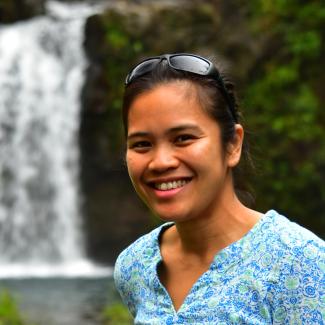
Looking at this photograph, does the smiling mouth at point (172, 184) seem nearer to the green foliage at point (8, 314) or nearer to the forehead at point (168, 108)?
the forehead at point (168, 108)

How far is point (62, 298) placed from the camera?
31.5 ft

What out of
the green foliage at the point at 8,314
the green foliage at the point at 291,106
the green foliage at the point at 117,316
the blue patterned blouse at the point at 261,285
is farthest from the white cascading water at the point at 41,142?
the blue patterned blouse at the point at 261,285

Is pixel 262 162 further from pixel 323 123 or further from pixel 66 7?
pixel 66 7

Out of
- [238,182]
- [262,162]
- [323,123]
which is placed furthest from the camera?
[323,123]

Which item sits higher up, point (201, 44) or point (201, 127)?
point (201, 127)

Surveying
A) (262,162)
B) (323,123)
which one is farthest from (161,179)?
(323,123)

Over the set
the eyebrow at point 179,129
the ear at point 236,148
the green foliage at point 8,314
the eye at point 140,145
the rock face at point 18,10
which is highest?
the eyebrow at point 179,129

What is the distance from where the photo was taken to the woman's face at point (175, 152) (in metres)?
1.88

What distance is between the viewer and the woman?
69.8 inches

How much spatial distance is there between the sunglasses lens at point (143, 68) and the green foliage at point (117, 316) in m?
5.06

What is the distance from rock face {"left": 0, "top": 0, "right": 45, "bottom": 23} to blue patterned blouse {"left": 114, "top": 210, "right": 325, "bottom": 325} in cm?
1375

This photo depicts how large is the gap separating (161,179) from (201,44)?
11593mm

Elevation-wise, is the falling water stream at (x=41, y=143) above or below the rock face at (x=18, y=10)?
below

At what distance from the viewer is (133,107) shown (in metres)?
1.93
